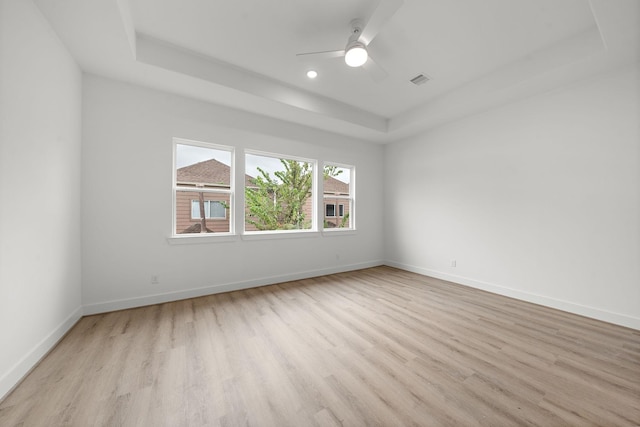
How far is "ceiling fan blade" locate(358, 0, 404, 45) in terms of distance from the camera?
5.84 feet

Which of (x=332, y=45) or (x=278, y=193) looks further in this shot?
(x=278, y=193)

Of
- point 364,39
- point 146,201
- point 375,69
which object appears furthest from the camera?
point 146,201

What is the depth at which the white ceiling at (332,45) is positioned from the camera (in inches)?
83.3

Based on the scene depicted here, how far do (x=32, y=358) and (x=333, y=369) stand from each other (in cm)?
233

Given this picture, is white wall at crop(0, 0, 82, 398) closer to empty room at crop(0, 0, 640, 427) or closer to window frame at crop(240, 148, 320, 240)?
empty room at crop(0, 0, 640, 427)

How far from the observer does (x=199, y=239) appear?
3.35 meters

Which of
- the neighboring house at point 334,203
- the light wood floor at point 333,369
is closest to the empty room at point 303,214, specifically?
the light wood floor at point 333,369

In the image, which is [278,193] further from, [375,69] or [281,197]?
[375,69]

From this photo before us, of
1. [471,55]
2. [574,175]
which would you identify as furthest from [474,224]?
[471,55]

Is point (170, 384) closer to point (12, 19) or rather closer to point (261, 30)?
point (12, 19)

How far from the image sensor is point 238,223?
3.70 meters

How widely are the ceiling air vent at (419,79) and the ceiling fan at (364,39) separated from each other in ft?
3.00

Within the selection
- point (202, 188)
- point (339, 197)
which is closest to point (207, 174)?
point (202, 188)

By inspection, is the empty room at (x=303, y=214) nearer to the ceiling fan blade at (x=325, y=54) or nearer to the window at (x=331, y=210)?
the ceiling fan blade at (x=325, y=54)
